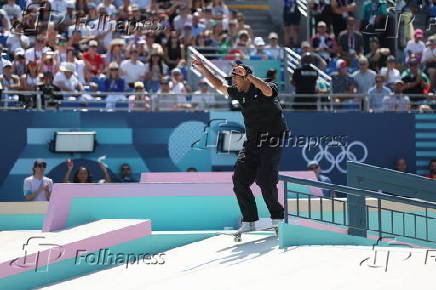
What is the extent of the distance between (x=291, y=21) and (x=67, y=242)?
496 inches

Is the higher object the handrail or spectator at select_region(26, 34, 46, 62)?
spectator at select_region(26, 34, 46, 62)

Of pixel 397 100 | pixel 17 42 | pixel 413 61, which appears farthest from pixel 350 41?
pixel 17 42

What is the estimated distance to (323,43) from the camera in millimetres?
21328

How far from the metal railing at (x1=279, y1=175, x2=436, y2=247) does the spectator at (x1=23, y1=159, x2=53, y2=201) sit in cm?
509

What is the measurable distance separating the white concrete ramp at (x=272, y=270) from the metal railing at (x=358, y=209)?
482 millimetres

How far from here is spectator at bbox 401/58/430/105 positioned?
1991 cm

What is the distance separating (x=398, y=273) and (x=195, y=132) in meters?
9.86

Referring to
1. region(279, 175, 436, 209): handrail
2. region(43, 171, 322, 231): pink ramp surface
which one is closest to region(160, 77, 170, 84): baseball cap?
region(43, 171, 322, 231): pink ramp surface

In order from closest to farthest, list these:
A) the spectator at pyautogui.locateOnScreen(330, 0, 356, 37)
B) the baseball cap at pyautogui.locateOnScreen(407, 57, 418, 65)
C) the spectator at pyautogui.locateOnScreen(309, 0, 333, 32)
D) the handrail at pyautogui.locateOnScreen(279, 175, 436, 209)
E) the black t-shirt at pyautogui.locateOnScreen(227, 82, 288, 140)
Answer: the handrail at pyautogui.locateOnScreen(279, 175, 436, 209) < the black t-shirt at pyautogui.locateOnScreen(227, 82, 288, 140) < the baseball cap at pyautogui.locateOnScreen(407, 57, 418, 65) < the spectator at pyautogui.locateOnScreen(309, 0, 333, 32) < the spectator at pyautogui.locateOnScreen(330, 0, 356, 37)

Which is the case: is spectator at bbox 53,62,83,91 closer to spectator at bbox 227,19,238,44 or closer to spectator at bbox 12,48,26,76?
spectator at bbox 12,48,26,76

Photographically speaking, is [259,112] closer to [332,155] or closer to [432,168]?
[332,155]

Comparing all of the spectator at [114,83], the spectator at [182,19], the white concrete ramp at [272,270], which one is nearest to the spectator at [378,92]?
the spectator at [182,19]

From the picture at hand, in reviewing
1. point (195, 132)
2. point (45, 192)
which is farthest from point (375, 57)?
point (45, 192)

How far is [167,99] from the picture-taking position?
63.0 feet
